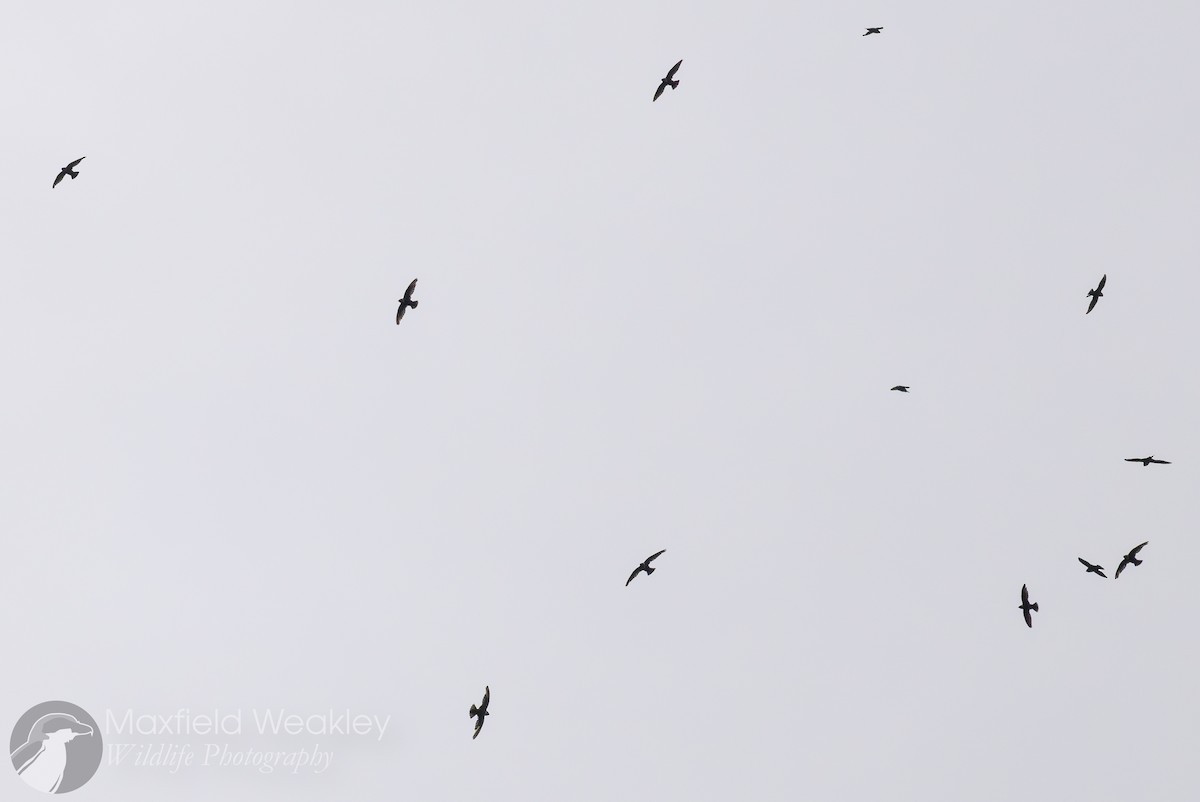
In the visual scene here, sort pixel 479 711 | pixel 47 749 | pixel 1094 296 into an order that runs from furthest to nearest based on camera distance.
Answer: pixel 47 749, pixel 1094 296, pixel 479 711

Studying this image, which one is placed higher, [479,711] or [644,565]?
[644,565]

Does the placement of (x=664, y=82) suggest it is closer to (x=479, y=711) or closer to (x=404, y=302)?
(x=404, y=302)

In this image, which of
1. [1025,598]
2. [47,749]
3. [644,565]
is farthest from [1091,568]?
[47,749]

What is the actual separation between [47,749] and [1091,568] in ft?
339

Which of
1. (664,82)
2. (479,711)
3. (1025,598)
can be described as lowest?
(479,711)

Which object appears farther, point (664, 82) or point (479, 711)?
point (664, 82)

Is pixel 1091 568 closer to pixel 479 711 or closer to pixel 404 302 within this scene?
pixel 479 711

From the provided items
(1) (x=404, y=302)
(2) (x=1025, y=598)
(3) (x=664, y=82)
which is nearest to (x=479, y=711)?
(1) (x=404, y=302)

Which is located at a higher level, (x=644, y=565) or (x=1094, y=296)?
(x=1094, y=296)

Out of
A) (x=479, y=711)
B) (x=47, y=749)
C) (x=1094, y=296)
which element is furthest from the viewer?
(x=47, y=749)

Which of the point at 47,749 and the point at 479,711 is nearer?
the point at 479,711

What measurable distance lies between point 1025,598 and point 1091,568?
2805 millimetres

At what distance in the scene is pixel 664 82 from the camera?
47812 millimetres

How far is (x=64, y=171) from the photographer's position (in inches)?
1870
